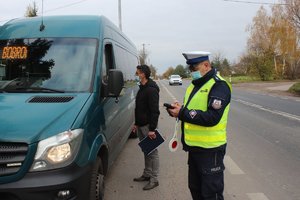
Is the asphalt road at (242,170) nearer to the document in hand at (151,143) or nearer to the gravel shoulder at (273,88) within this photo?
the document in hand at (151,143)

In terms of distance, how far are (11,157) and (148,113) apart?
2.54 meters

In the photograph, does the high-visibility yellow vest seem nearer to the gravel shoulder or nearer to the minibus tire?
the minibus tire

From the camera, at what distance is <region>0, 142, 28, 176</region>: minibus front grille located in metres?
3.57

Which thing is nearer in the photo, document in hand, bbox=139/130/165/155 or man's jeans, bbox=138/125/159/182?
document in hand, bbox=139/130/165/155

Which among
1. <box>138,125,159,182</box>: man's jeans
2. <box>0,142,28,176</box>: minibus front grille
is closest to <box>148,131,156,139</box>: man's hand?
<box>138,125,159,182</box>: man's jeans

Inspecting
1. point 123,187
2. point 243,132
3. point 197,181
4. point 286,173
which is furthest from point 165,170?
point 243,132

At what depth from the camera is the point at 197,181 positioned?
404 cm

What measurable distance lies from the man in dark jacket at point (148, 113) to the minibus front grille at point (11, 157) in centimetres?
236

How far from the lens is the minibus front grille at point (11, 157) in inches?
140

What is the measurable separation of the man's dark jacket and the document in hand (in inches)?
5.8

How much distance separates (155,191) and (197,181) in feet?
5.36


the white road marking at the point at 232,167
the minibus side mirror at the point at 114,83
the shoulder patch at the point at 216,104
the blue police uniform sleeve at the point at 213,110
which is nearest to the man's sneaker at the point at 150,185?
the white road marking at the point at 232,167

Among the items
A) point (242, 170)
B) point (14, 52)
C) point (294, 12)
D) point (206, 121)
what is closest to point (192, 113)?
point (206, 121)

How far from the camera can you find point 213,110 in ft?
11.8
